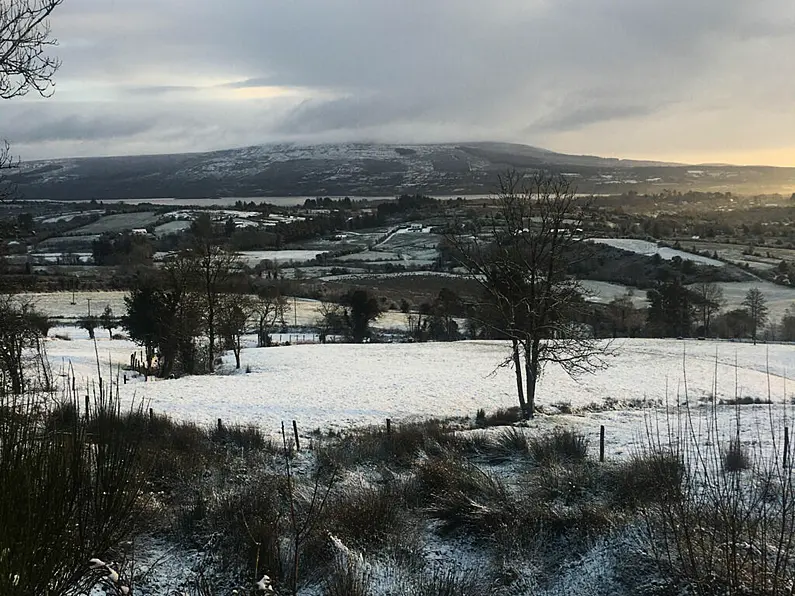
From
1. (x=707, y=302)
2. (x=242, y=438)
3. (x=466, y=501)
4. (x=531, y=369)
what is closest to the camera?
(x=466, y=501)

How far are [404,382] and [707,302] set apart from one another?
137ft

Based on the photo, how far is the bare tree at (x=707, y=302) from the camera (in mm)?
58981

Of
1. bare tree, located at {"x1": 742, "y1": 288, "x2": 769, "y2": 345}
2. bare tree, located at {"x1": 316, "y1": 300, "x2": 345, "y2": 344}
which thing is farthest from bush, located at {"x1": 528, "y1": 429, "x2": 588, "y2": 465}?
bare tree, located at {"x1": 742, "y1": 288, "x2": 769, "y2": 345}

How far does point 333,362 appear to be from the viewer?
121ft

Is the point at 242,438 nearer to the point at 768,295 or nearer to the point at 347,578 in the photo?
the point at 347,578

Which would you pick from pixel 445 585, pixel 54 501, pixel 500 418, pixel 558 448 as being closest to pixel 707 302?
pixel 500 418

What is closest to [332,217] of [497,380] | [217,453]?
[497,380]

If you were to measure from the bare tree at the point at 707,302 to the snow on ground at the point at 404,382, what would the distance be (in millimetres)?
13758

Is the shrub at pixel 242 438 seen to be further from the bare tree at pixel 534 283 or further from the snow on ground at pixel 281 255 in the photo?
the snow on ground at pixel 281 255

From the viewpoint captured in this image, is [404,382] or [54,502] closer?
[54,502]

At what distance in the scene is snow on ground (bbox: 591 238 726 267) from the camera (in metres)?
88.8

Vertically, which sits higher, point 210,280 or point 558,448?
point 210,280

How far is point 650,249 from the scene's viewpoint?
97.3m

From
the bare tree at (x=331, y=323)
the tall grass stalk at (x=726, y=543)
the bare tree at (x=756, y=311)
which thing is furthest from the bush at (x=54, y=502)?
the bare tree at (x=756, y=311)
